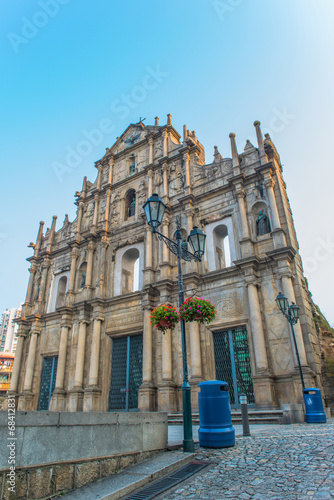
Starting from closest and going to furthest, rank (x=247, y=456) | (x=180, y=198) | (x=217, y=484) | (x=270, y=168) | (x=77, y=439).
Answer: (x=217, y=484) < (x=77, y=439) < (x=247, y=456) < (x=270, y=168) < (x=180, y=198)

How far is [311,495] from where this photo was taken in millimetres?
4180

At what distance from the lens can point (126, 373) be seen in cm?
1892

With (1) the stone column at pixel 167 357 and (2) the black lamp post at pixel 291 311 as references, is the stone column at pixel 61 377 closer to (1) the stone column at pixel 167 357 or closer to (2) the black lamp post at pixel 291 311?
(1) the stone column at pixel 167 357

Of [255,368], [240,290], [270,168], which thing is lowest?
[255,368]

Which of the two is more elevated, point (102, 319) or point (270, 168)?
point (270, 168)

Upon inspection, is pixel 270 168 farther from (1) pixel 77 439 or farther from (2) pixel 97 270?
(1) pixel 77 439

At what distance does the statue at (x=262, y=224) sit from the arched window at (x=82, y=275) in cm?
1176

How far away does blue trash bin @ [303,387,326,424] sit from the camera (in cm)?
1128

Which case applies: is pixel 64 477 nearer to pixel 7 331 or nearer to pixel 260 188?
pixel 260 188

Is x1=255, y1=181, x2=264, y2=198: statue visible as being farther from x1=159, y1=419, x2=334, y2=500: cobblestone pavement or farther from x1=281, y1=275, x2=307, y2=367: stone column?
x1=159, y1=419, x2=334, y2=500: cobblestone pavement

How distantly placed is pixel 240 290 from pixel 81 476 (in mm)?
12192

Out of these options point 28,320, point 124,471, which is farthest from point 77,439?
point 28,320

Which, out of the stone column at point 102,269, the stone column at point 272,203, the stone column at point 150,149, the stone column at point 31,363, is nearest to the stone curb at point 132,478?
the stone column at point 272,203

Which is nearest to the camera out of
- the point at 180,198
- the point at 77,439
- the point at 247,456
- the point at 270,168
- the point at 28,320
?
the point at 77,439
